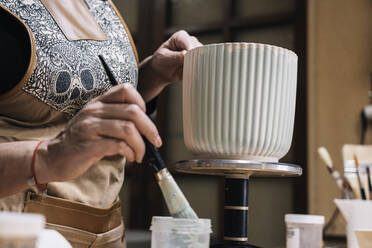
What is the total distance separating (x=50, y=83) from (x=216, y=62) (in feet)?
1.29

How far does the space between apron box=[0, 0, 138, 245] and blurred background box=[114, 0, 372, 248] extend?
4.89 ft

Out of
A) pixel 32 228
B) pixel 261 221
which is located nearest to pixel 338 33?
pixel 261 221

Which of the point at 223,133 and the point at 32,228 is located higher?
the point at 223,133

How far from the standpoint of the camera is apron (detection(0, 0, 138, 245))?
984 mm

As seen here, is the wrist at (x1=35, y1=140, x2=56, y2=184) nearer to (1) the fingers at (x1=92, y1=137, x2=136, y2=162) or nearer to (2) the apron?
(1) the fingers at (x1=92, y1=137, x2=136, y2=162)

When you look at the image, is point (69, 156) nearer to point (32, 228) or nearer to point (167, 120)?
point (32, 228)

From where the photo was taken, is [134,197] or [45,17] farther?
[134,197]

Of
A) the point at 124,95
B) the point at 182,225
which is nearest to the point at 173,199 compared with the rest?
the point at 182,225

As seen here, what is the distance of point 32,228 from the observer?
44cm

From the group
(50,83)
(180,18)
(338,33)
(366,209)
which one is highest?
(180,18)

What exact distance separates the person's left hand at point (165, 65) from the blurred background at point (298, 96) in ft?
4.46

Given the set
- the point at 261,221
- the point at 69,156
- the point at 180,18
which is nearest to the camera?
the point at 69,156

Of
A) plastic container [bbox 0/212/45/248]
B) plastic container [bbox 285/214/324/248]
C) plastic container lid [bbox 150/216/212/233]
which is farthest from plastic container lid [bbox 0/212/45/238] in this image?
plastic container [bbox 285/214/324/248]

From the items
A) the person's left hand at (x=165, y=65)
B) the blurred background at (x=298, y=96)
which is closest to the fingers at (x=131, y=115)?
the person's left hand at (x=165, y=65)
